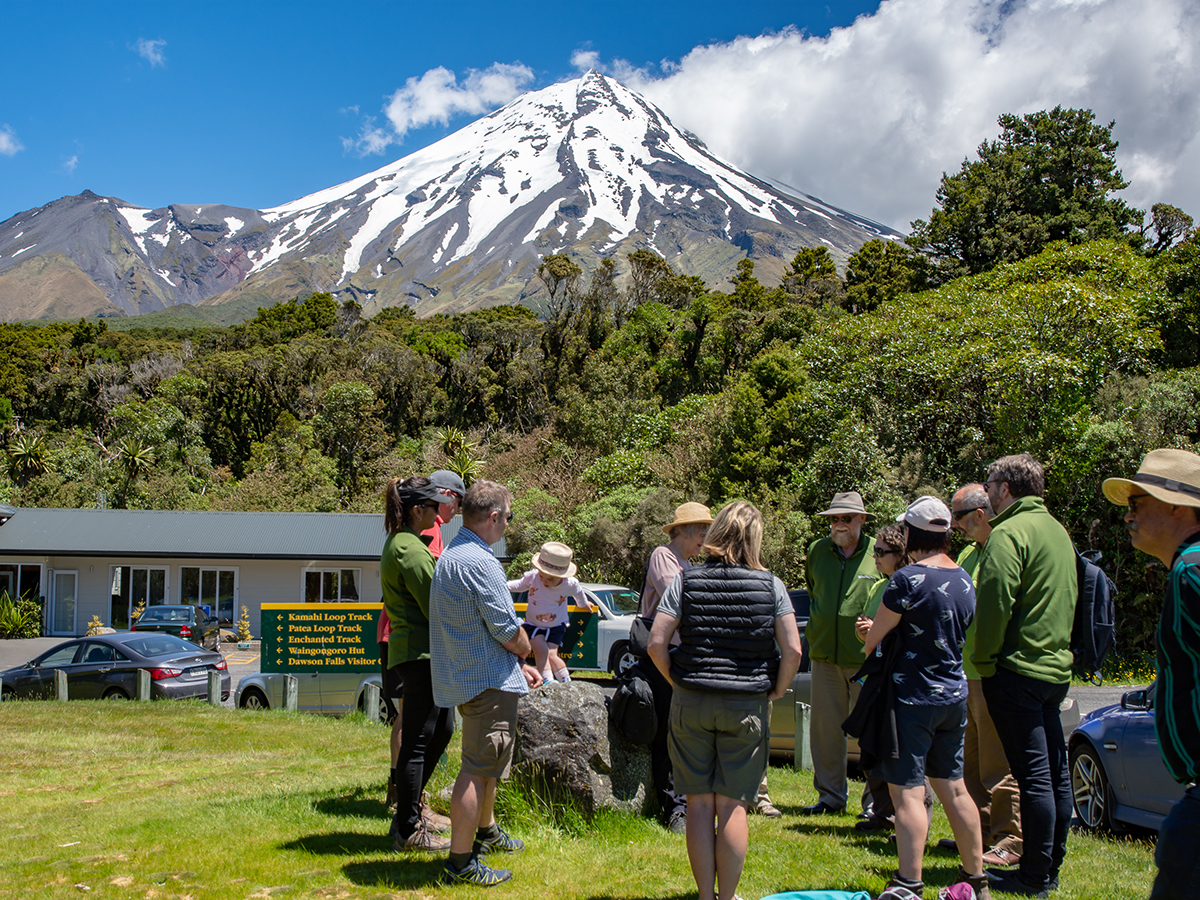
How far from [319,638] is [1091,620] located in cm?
876

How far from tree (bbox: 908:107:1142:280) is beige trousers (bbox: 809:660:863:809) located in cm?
3402

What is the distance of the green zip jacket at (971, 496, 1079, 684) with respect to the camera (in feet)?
12.9

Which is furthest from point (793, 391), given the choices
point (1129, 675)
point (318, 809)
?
point (318, 809)

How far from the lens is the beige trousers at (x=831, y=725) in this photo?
527 cm

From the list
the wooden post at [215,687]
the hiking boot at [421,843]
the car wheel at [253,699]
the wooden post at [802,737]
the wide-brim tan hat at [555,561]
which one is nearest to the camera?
the hiking boot at [421,843]

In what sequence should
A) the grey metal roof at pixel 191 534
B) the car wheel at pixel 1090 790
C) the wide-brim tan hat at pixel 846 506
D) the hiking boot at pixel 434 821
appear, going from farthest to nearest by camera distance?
the grey metal roof at pixel 191 534 → the car wheel at pixel 1090 790 → the wide-brim tan hat at pixel 846 506 → the hiking boot at pixel 434 821

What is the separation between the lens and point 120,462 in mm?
40531

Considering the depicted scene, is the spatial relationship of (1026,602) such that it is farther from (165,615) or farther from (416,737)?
(165,615)

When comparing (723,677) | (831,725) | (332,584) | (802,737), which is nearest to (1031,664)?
(723,677)

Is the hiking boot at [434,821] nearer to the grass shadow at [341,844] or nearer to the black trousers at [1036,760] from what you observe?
the grass shadow at [341,844]

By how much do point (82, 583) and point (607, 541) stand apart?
18.5 metres

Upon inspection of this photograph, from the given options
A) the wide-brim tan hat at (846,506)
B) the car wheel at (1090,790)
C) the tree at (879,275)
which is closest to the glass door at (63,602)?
the wide-brim tan hat at (846,506)

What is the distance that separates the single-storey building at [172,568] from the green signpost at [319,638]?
18.4 metres

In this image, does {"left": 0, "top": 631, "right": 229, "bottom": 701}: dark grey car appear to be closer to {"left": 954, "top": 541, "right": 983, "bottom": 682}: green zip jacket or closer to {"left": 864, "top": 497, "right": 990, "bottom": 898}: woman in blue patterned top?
{"left": 954, "top": 541, "right": 983, "bottom": 682}: green zip jacket
